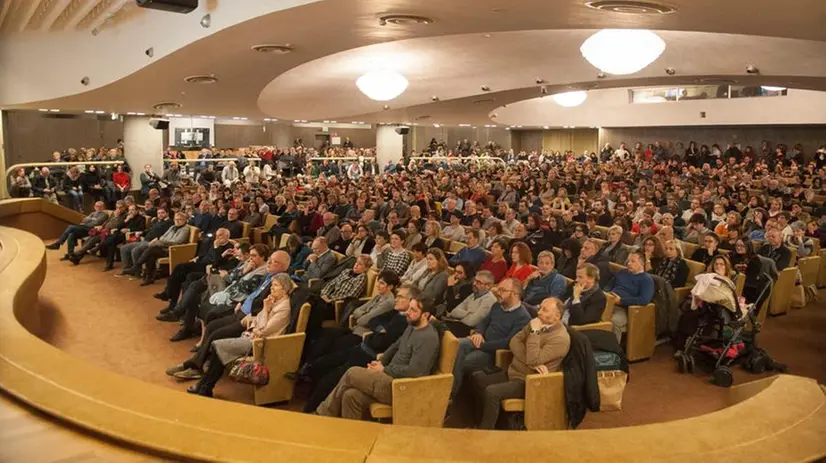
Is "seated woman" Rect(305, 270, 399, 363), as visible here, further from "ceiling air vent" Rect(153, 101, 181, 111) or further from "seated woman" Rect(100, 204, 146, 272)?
"ceiling air vent" Rect(153, 101, 181, 111)

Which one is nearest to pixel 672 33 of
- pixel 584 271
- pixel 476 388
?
pixel 584 271

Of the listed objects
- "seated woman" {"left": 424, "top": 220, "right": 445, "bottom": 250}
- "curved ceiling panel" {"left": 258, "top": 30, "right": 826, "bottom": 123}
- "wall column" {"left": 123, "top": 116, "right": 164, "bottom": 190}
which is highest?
"curved ceiling panel" {"left": 258, "top": 30, "right": 826, "bottom": 123}

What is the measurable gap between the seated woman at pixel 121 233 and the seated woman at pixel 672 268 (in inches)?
292

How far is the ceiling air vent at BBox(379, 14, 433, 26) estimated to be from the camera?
648 centimetres

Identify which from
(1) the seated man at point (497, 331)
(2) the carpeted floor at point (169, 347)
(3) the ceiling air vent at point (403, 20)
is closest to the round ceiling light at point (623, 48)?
(3) the ceiling air vent at point (403, 20)

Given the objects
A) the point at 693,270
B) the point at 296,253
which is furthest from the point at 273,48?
the point at 693,270

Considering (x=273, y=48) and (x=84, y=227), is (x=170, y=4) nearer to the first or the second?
(x=273, y=48)

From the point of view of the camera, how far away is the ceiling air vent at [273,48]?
7.66 meters

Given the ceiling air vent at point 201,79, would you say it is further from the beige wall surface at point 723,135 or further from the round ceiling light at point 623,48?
the beige wall surface at point 723,135

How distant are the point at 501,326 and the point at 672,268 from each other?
8.48ft

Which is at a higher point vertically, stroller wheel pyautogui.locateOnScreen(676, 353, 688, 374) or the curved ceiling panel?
the curved ceiling panel

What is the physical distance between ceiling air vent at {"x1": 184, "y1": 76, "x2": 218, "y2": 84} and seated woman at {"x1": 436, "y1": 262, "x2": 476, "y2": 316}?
573 centimetres

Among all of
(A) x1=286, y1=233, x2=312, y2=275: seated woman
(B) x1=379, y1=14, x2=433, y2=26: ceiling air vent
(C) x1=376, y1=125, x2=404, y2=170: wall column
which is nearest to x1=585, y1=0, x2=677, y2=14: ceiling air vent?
(B) x1=379, y1=14, x2=433, y2=26: ceiling air vent

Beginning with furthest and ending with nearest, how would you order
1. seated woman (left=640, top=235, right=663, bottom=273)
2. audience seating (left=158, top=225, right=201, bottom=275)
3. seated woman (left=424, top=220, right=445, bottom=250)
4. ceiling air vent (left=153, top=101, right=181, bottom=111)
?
1. ceiling air vent (left=153, top=101, right=181, bottom=111)
2. audience seating (left=158, top=225, right=201, bottom=275)
3. seated woman (left=424, top=220, right=445, bottom=250)
4. seated woman (left=640, top=235, right=663, bottom=273)
